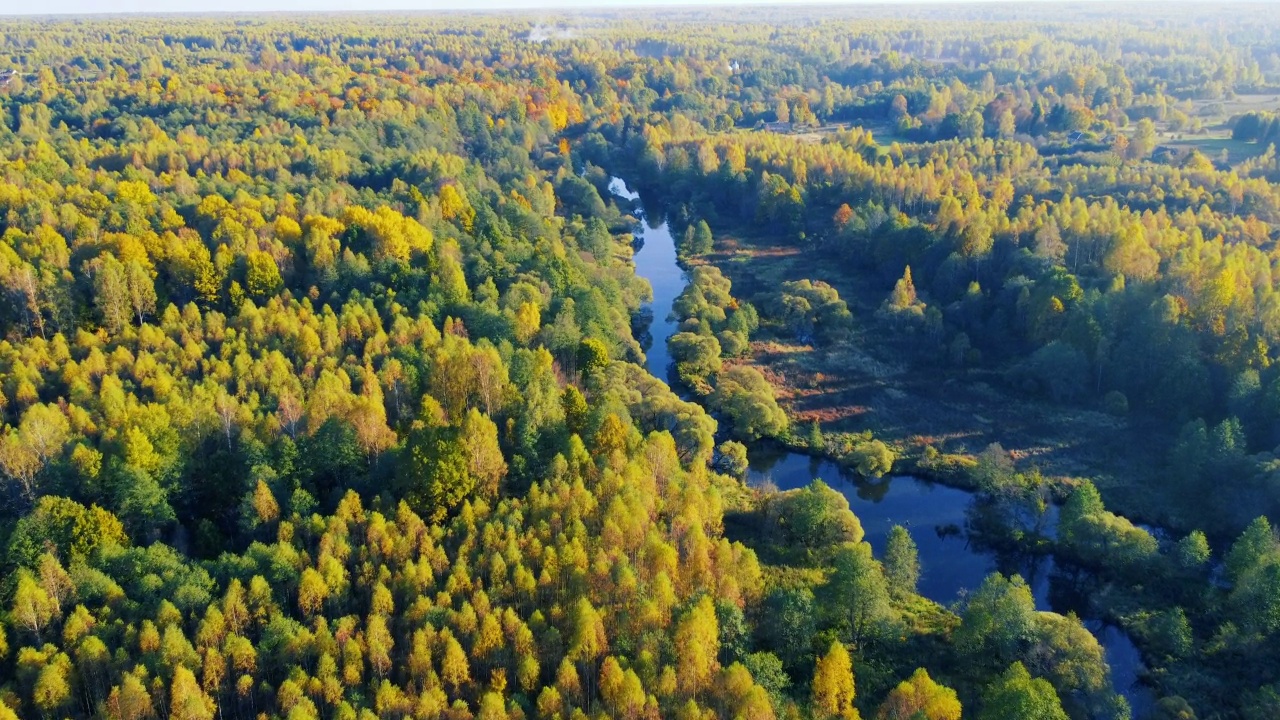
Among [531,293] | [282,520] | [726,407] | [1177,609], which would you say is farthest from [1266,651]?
[531,293]

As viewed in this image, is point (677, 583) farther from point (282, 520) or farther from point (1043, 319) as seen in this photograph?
point (1043, 319)

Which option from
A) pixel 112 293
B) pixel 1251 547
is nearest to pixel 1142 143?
pixel 1251 547

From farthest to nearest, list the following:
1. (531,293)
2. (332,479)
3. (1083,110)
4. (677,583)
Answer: (1083,110) < (531,293) < (332,479) < (677,583)

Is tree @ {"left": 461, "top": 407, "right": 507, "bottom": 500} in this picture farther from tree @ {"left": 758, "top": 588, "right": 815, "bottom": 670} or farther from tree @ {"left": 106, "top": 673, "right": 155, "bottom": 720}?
tree @ {"left": 106, "top": 673, "right": 155, "bottom": 720}

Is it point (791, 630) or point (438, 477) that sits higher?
point (438, 477)

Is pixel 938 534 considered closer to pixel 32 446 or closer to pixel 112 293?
pixel 32 446

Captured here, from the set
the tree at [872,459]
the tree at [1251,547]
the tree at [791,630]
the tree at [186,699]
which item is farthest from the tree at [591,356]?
the tree at [1251,547]
